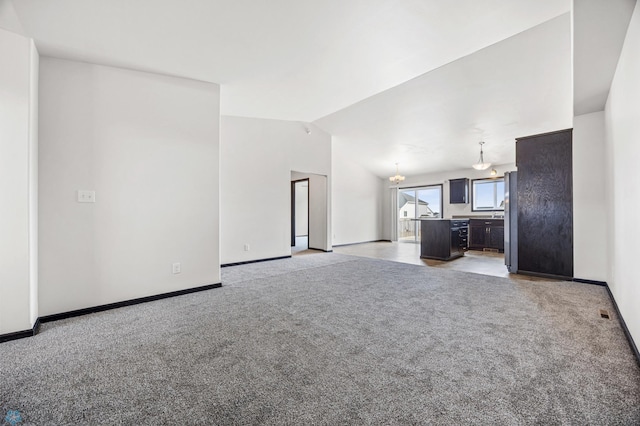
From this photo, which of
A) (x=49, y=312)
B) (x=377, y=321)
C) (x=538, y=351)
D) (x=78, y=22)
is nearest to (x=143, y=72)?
(x=78, y=22)

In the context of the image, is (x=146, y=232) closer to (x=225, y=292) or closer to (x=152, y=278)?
(x=152, y=278)

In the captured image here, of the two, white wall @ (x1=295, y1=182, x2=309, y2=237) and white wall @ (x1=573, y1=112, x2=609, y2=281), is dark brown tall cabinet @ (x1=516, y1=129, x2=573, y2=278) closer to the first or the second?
white wall @ (x1=573, y1=112, x2=609, y2=281)

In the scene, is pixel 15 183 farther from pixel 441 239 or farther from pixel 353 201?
pixel 353 201

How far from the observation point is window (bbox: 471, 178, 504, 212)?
7.93 meters

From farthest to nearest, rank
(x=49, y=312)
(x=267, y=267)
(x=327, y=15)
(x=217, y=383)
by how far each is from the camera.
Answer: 1. (x=267, y=267)
2. (x=49, y=312)
3. (x=327, y=15)
4. (x=217, y=383)

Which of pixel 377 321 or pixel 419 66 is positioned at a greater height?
pixel 419 66

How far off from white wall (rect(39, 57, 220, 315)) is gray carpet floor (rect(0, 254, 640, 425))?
0.38 m

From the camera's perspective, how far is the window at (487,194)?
7.93 meters

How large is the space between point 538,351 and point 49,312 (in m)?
4.22

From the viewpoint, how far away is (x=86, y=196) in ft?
9.14

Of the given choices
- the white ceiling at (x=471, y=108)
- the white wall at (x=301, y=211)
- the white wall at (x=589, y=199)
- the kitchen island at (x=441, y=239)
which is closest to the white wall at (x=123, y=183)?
the white ceiling at (x=471, y=108)

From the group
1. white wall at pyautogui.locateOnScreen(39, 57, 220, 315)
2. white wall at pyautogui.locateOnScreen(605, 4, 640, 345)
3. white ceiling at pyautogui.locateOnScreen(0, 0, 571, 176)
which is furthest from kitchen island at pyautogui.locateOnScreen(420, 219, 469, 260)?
white wall at pyautogui.locateOnScreen(39, 57, 220, 315)

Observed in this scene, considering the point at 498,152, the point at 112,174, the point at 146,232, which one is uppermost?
the point at 498,152

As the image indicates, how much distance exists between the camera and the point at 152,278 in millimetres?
3170
